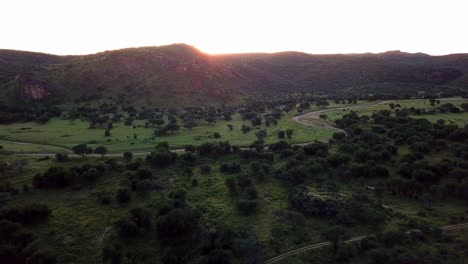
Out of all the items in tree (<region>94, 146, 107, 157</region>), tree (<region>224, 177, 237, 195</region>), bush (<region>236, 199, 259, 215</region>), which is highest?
tree (<region>94, 146, 107, 157</region>)

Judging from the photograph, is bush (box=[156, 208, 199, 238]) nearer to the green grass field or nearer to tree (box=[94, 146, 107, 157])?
tree (box=[94, 146, 107, 157])

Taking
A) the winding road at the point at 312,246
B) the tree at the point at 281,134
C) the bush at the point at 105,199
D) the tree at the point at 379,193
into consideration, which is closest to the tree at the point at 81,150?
the bush at the point at 105,199

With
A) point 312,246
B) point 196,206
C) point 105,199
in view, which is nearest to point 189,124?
point 105,199

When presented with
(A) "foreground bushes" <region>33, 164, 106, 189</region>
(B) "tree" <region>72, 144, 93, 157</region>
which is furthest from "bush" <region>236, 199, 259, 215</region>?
(B) "tree" <region>72, 144, 93, 157</region>

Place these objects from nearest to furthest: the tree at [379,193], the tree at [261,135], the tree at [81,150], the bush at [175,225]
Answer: the bush at [175,225] < the tree at [379,193] < the tree at [81,150] < the tree at [261,135]

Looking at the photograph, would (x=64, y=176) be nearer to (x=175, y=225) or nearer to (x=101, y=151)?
(x=101, y=151)

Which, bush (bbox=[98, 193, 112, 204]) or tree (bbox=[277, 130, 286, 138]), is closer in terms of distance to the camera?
bush (bbox=[98, 193, 112, 204])

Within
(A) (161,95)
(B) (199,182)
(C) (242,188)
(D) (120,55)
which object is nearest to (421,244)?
(C) (242,188)

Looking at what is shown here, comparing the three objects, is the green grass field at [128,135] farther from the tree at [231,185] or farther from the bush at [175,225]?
the bush at [175,225]

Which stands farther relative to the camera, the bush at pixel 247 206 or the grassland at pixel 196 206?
the bush at pixel 247 206
